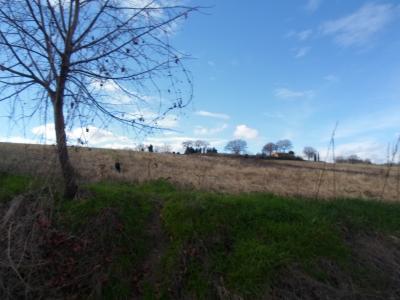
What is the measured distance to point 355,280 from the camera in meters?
4.21

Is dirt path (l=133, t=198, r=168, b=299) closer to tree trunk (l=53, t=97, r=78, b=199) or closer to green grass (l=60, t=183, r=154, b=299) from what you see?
green grass (l=60, t=183, r=154, b=299)

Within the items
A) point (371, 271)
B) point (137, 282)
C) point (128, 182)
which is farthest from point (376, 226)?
point (128, 182)

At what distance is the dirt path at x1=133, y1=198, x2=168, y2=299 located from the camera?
13.3 feet

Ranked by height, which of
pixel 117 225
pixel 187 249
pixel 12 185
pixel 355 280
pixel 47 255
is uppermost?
pixel 12 185

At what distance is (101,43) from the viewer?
5.01m

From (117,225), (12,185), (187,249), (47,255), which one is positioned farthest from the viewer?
(12,185)

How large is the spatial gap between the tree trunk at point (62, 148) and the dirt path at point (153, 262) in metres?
1.23

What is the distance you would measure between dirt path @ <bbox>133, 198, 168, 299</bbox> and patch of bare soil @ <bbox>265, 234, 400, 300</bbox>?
1.25m

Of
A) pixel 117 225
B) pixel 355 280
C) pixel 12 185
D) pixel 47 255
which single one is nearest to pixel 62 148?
pixel 12 185

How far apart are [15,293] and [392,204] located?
6.12 meters

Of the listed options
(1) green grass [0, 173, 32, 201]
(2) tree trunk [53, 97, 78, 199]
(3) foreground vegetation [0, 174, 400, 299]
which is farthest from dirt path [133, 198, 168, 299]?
(1) green grass [0, 173, 32, 201]

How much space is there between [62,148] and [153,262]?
2034 mm

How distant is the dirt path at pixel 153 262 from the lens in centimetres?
405

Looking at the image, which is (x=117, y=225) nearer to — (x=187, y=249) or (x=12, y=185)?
(x=187, y=249)
